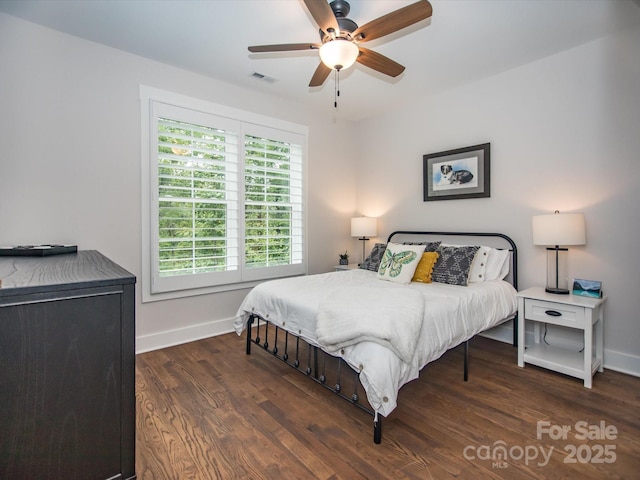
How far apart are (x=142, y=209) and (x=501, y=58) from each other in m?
3.65

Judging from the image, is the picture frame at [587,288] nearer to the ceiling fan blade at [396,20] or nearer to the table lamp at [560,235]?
the table lamp at [560,235]

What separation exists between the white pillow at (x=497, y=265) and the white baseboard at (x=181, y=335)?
2815 mm

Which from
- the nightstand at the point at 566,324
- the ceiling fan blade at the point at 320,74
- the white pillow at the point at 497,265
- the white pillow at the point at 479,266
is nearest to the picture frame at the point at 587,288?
the nightstand at the point at 566,324

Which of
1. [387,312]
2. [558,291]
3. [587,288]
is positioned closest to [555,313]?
[558,291]

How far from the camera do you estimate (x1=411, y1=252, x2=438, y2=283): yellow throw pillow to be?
3141 millimetres

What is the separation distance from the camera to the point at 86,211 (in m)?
2.82

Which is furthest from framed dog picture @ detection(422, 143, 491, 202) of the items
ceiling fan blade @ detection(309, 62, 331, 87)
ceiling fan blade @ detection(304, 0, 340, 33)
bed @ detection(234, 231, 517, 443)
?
ceiling fan blade @ detection(304, 0, 340, 33)

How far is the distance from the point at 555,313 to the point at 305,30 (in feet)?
9.83

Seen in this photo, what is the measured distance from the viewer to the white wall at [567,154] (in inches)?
105

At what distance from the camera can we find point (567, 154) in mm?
2961

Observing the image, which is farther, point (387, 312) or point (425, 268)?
point (425, 268)

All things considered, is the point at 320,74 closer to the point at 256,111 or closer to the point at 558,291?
the point at 256,111

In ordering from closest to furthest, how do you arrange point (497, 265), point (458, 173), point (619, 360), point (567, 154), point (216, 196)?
point (619, 360)
point (567, 154)
point (497, 265)
point (216, 196)
point (458, 173)

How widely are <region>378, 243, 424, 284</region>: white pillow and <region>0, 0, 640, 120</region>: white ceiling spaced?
71.5 inches
